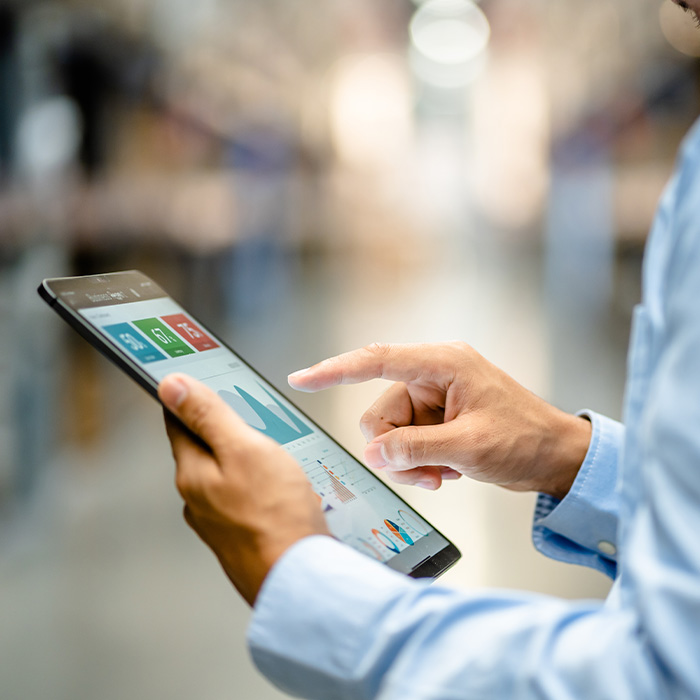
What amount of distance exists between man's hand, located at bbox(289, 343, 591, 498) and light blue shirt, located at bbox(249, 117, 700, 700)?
10.6 inches

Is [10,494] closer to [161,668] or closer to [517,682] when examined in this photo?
[161,668]

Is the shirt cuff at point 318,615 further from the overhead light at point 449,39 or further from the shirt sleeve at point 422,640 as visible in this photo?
the overhead light at point 449,39

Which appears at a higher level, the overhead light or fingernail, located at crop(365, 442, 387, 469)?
the overhead light

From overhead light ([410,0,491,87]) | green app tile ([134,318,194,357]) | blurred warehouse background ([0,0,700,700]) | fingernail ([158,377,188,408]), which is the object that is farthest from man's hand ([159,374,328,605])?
overhead light ([410,0,491,87])

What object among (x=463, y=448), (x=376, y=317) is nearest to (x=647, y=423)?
(x=463, y=448)

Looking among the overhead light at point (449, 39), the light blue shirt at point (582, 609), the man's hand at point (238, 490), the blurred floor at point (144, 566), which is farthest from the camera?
the overhead light at point (449, 39)

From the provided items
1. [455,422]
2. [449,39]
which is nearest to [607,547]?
[455,422]

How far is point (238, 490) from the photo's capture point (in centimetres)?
51

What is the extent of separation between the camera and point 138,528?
210 centimetres

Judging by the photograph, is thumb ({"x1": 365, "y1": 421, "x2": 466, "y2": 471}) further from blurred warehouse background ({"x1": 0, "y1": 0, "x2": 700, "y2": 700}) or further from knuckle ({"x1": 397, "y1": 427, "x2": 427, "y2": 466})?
blurred warehouse background ({"x1": 0, "y1": 0, "x2": 700, "y2": 700})

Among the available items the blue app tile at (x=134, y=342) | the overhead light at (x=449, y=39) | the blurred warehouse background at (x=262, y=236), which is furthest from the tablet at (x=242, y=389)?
the overhead light at (x=449, y=39)

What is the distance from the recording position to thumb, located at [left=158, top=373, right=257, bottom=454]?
21.0 inches

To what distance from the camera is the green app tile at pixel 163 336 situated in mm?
674

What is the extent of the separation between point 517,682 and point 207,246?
6642 mm
